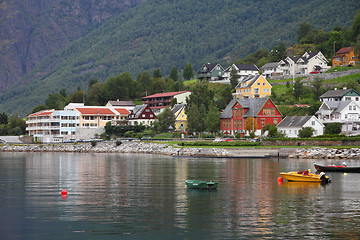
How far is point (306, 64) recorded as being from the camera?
192125 millimetres

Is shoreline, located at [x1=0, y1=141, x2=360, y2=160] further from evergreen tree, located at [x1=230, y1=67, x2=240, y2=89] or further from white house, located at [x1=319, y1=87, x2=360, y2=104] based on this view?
evergreen tree, located at [x1=230, y1=67, x2=240, y2=89]

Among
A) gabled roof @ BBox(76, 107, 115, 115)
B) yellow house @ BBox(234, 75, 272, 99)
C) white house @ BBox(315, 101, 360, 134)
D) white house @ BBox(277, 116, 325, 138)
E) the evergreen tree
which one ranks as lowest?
white house @ BBox(277, 116, 325, 138)

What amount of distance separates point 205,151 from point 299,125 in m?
26.2

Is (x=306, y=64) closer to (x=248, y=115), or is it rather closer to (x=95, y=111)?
(x=248, y=115)

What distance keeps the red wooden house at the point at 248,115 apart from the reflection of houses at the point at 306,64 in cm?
6025

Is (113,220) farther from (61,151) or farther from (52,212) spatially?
(61,151)

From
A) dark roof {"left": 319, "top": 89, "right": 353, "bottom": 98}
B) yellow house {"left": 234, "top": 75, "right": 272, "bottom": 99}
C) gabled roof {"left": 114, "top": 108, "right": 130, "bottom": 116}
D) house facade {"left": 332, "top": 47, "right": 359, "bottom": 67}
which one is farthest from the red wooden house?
house facade {"left": 332, "top": 47, "right": 359, "bottom": 67}

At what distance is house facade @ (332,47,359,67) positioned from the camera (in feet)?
608

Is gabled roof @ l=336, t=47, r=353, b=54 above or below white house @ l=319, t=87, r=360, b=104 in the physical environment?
above

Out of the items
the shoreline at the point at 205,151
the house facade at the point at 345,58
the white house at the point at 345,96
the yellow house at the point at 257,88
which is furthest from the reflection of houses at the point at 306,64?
the shoreline at the point at 205,151

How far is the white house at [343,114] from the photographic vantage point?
401 feet

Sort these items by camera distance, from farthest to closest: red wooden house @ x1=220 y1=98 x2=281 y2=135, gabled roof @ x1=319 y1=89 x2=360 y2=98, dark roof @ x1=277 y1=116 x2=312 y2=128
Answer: gabled roof @ x1=319 y1=89 x2=360 y2=98
red wooden house @ x1=220 y1=98 x2=281 y2=135
dark roof @ x1=277 y1=116 x2=312 y2=128

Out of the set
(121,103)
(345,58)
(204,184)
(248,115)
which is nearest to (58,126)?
(121,103)

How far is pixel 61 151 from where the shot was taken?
456ft
